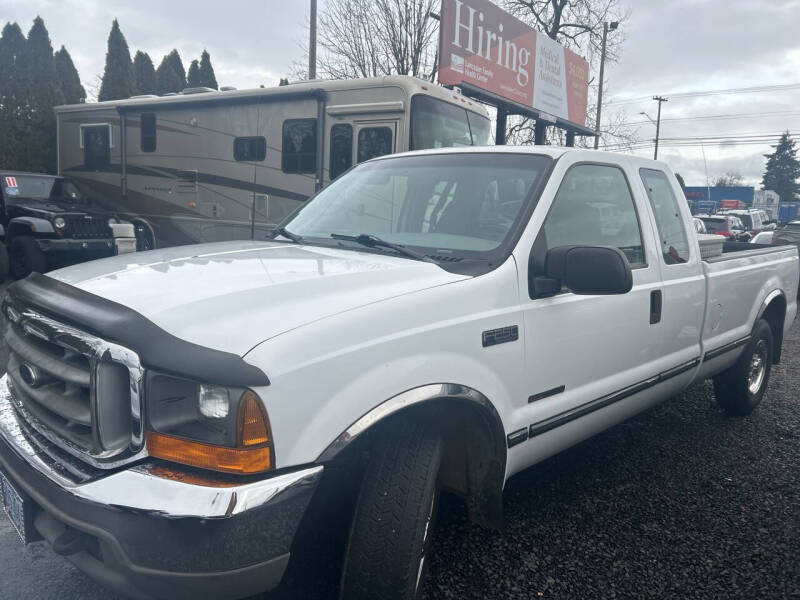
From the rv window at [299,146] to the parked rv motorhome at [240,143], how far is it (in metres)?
0.01

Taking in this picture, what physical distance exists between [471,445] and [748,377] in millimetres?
3243

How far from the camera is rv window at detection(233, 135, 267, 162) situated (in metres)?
10.0

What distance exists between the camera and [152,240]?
1148 centimetres

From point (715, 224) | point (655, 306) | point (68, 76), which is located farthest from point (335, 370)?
point (68, 76)

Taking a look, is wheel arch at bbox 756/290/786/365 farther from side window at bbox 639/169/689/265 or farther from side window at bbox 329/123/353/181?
side window at bbox 329/123/353/181

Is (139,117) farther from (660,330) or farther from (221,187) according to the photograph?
(660,330)

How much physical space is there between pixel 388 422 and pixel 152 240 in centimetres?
1021

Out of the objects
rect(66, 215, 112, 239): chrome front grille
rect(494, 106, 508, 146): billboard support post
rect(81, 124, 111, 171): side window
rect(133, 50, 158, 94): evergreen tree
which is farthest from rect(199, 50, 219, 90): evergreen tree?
rect(66, 215, 112, 239): chrome front grille

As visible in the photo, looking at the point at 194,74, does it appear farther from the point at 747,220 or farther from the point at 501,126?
the point at 747,220

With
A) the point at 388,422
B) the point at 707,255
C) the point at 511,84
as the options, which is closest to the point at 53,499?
the point at 388,422

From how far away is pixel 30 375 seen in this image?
2.30 m

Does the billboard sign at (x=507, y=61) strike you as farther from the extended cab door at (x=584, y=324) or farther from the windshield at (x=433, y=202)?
the extended cab door at (x=584, y=324)

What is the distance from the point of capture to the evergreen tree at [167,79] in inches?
1304

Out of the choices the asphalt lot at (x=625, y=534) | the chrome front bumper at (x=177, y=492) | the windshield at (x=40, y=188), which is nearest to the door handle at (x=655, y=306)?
the asphalt lot at (x=625, y=534)
